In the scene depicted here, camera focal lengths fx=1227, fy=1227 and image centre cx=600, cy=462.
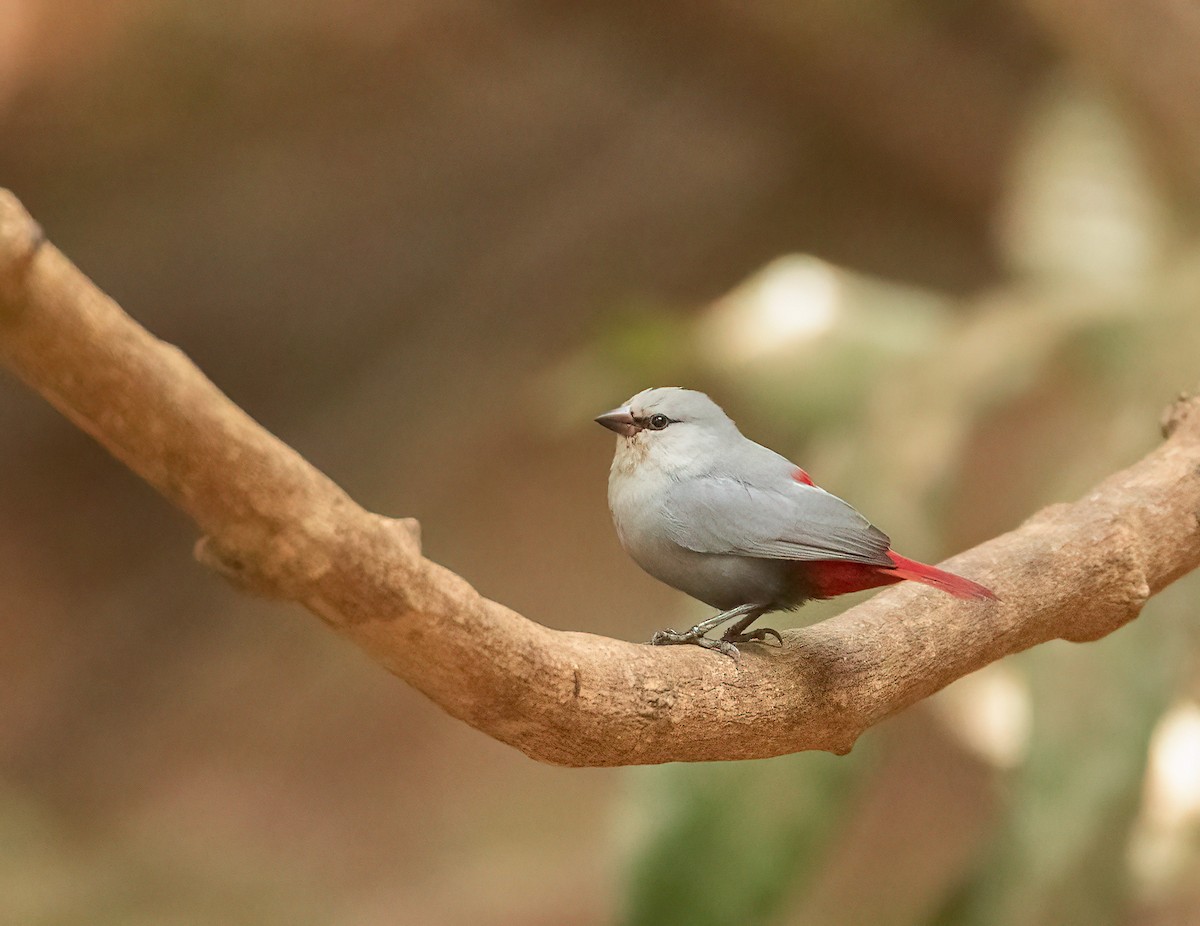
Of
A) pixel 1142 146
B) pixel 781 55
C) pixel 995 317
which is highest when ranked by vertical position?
pixel 781 55

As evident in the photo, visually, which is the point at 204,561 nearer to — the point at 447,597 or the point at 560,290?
the point at 447,597

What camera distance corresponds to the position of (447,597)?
0.96 m

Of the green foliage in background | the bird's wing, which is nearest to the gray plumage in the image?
the bird's wing

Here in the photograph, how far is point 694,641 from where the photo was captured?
1328mm

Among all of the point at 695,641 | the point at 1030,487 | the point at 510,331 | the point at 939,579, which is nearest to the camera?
the point at 939,579

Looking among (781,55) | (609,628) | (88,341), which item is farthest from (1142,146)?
(88,341)

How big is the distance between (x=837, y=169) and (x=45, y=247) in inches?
167

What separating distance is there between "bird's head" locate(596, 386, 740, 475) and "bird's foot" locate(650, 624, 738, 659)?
182mm

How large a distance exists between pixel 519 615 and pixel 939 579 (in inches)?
17.6

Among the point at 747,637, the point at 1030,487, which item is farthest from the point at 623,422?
the point at 1030,487

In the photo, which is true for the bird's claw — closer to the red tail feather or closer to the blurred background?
the red tail feather

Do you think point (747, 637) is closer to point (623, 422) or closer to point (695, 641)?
point (695, 641)

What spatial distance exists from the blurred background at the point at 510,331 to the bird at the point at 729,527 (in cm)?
102

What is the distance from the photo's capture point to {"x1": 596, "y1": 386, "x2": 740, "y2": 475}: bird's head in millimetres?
1359
